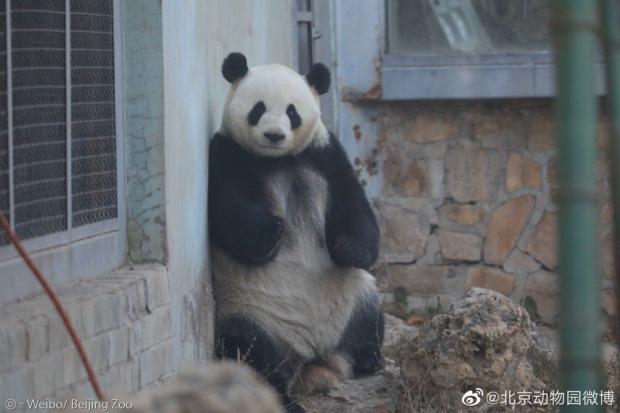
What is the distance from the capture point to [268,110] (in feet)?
19.2

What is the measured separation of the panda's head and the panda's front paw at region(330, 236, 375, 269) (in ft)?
1.68

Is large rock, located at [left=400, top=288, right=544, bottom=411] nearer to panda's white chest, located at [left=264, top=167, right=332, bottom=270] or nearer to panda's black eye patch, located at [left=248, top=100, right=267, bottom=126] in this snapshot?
panda's white chest, located at [left=264, top=167, right=332, bottom=270]

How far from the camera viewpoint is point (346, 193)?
6090mm

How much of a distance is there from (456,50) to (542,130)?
0.82 meters

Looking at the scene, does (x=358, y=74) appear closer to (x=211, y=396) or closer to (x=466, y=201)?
(x=466, y=201)

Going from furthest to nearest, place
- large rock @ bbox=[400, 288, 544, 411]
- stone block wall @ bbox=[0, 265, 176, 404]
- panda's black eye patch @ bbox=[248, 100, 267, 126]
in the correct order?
panda's black eye patch @ bbox=[248, 100, 267, 126] → large rock @ bbox=[400, 288, 544, 411] → stone block wall @ bbox=[0, 265, 176, 404]

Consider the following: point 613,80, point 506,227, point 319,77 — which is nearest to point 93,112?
point 319,77

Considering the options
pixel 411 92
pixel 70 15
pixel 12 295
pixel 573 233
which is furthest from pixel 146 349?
pixel 411 92

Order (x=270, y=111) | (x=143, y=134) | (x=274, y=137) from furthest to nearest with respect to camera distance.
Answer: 1. (x=270, y=111)
2. (x=274, y=137)
3. (x=143, y=134)

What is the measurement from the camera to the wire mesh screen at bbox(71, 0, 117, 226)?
4.51m

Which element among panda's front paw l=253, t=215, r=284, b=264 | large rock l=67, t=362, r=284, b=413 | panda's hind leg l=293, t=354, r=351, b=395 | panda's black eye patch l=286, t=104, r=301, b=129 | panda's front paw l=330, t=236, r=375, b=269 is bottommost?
panda's hind leg l=293, t=354, r=351, b=395

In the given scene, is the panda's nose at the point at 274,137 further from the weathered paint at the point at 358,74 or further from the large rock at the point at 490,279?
the large rock at the point at 490,279

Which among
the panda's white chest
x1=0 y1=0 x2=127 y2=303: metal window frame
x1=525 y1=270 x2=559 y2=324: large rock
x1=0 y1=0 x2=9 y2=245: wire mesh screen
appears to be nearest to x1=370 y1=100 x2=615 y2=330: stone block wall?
x1=525 y1=270 x2=559 y2=324: large rock

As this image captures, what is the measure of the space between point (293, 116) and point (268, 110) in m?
0.13
